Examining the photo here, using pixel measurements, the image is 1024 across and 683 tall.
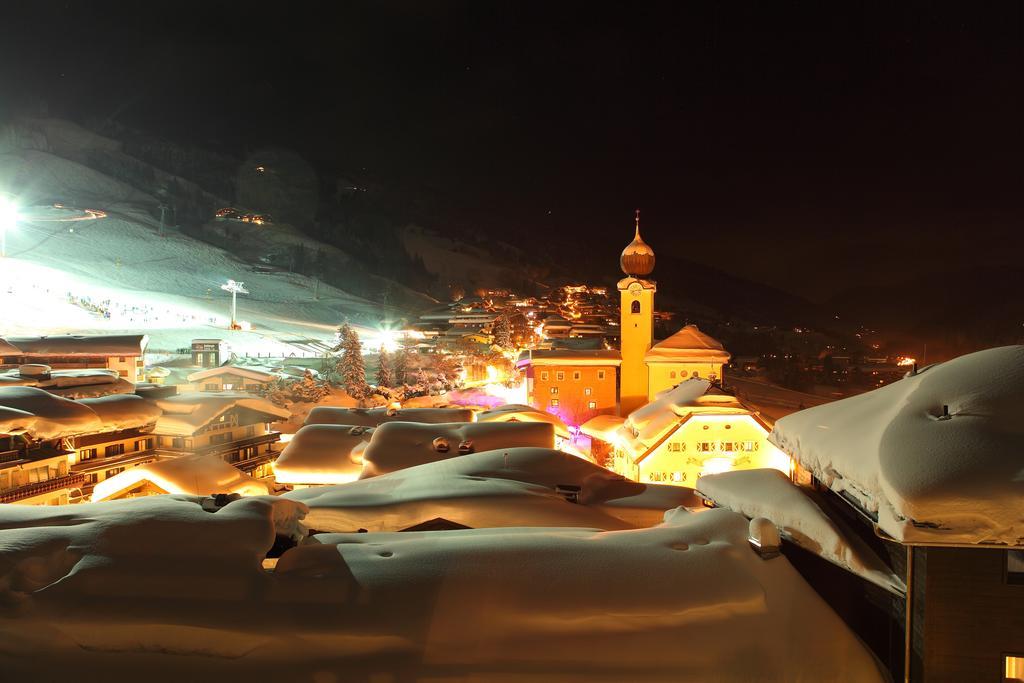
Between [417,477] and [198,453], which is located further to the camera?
[198,453]

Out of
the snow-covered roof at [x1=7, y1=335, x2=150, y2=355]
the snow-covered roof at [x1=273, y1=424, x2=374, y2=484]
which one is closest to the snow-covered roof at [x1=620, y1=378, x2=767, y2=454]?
the snow-covered roof at [x1=273, y1=424, x2=374, y2=484]

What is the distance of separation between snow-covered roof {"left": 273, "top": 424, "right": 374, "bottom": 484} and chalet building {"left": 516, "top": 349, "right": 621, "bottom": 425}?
14845mm

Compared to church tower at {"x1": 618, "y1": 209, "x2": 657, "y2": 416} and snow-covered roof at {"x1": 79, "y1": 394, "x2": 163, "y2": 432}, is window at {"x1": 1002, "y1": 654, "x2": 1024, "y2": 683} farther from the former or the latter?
church tower at {"x1": 618, "y1": 209, "x2": 657, "y2": 416}

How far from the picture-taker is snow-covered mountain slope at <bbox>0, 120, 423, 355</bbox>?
56.8 meters

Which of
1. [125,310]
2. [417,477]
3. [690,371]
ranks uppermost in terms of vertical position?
[125,310]

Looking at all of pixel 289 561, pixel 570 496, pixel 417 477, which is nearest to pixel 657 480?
pixel 570 496

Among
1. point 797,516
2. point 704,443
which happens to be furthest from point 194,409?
point 797,516

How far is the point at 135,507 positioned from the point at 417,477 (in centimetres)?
468

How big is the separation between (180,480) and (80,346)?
26673 mm

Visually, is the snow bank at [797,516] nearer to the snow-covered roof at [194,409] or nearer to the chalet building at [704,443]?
the chalet building at [704,443]

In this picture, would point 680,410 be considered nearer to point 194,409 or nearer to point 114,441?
point 194,409

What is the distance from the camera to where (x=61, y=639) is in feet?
17.0

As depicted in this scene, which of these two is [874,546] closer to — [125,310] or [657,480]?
[657,480]

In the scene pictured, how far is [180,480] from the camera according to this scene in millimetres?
15328
